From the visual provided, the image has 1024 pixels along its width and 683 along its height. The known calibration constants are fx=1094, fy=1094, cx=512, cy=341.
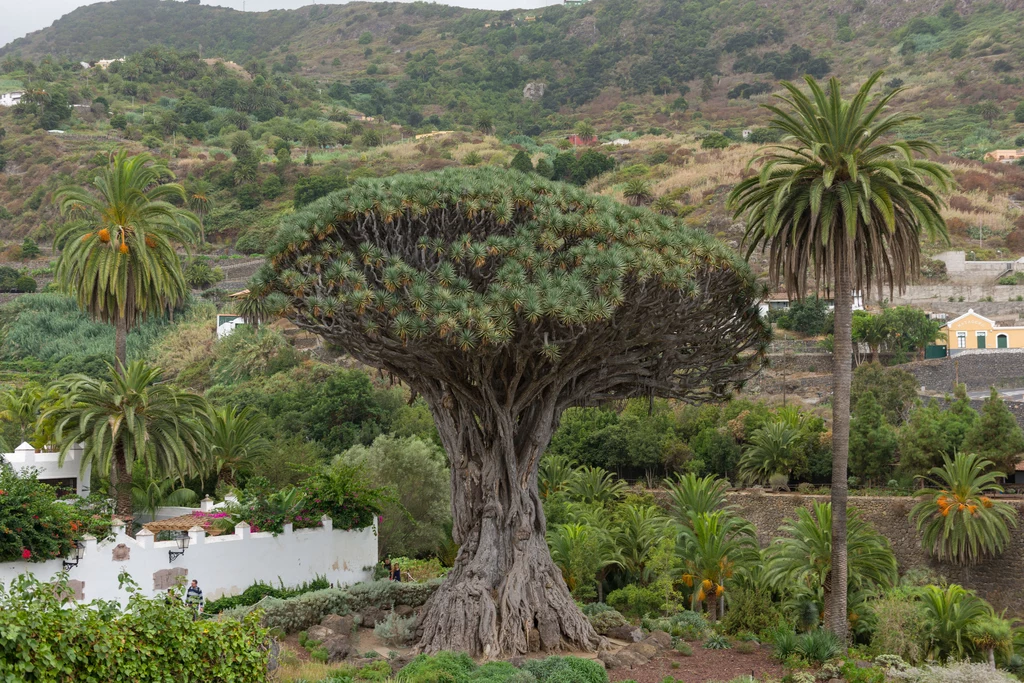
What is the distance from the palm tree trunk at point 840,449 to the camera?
21922 mm

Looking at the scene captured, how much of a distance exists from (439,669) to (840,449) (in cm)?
968

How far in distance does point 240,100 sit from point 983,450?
112110 mm

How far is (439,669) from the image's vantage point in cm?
1731

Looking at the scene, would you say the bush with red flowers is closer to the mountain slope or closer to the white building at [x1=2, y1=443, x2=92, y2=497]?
the white building at [x1=2, y1=443, x2=92, y2=497]

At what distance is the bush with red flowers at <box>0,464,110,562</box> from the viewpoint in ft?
65.2

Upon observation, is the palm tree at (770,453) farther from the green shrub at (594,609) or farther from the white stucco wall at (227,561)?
the white stucco wall at (227,561)

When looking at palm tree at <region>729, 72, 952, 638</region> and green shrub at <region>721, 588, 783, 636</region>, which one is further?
green shrub at <region>721, 588, 783, 636</region>

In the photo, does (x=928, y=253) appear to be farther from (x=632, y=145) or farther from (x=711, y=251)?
(x=711, y=251)

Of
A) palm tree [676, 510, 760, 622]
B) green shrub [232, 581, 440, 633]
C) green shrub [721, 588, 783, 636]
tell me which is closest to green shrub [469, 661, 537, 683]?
green shrub [232, 581, 440, 633]

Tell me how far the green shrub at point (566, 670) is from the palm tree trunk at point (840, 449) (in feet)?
19.5

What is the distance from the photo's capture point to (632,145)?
109375 millimetres

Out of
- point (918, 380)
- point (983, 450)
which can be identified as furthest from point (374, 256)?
point (918, 380)

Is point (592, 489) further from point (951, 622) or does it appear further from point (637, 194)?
point (637, 194)

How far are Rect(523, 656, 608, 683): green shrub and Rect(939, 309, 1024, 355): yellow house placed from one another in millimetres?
43255
